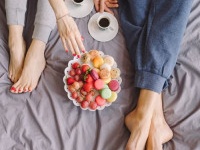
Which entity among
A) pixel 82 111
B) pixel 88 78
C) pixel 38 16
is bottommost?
pixel 82 111

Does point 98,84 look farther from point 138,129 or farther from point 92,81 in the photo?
point 138,129

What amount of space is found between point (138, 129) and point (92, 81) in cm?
21

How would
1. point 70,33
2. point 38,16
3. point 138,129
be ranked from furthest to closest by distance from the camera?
point 38,16 < point 138,129 < point 70,33

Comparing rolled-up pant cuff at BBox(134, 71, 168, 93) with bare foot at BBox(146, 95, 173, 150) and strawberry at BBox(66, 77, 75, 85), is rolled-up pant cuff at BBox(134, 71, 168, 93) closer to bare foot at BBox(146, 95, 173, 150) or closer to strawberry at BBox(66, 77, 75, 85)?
bare foot at BBox(146, 95, 173, 150)

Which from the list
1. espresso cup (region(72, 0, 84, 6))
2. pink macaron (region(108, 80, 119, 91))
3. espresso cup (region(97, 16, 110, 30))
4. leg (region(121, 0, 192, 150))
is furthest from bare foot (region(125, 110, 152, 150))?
espresso cup (region(72, 0, 84, 6))

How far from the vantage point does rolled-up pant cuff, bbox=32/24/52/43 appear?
42.6 inches

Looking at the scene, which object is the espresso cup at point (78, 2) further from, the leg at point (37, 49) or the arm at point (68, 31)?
the arm at point (68, 31)

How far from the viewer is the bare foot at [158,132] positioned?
992mm

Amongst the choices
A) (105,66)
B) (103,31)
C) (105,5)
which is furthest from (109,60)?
(105,5)

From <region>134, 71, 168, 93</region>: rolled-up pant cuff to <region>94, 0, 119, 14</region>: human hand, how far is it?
28 centimetres

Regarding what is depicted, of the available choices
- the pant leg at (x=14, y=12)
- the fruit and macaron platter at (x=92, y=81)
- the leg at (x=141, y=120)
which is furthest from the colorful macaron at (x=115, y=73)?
the pant leg at (x=14, y=12)

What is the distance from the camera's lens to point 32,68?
1.07 m

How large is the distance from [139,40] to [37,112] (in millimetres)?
421

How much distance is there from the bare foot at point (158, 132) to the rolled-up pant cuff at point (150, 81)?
2.1 inches
